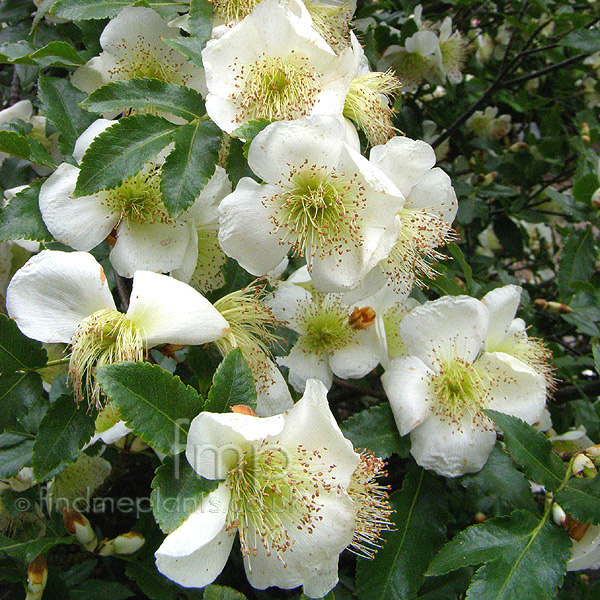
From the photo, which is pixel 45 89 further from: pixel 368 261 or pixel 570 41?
pixel 570 41

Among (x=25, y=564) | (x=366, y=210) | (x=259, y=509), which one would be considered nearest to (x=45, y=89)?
(x=366, y=210)

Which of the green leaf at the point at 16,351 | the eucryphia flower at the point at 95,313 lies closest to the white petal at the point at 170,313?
the eucryphia flower at the point at 95,313

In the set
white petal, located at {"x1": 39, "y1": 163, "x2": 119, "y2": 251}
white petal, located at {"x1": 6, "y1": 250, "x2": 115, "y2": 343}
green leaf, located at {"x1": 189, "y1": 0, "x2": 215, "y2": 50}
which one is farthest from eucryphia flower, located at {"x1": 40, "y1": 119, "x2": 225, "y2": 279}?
green leaf, located at {"x1": 189, "y1": 0, "x2": 215, "y2": 50}

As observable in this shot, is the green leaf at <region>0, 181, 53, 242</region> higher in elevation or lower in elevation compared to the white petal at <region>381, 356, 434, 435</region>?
higher

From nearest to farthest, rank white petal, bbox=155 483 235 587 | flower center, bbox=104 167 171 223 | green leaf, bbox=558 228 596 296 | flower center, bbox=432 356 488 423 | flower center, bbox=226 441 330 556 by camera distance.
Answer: white petal, bbox=155 483 235 587 → flower center, bbox=226 441 330 556 → flower center, bbox=104 167 171 223 → flower center, bbox=432 356 488 423 → green leaf, bbox=558 228 596 296

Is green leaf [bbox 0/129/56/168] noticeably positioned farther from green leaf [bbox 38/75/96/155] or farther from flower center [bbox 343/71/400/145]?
flower center [bbox 343/71/400/145]

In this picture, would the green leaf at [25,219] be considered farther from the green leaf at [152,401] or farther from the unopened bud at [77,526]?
the unopened bud at [77,526]

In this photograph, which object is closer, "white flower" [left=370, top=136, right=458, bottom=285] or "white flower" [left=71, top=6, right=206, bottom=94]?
"white flower" [left=370, top=136, right=458, bottom=285]
